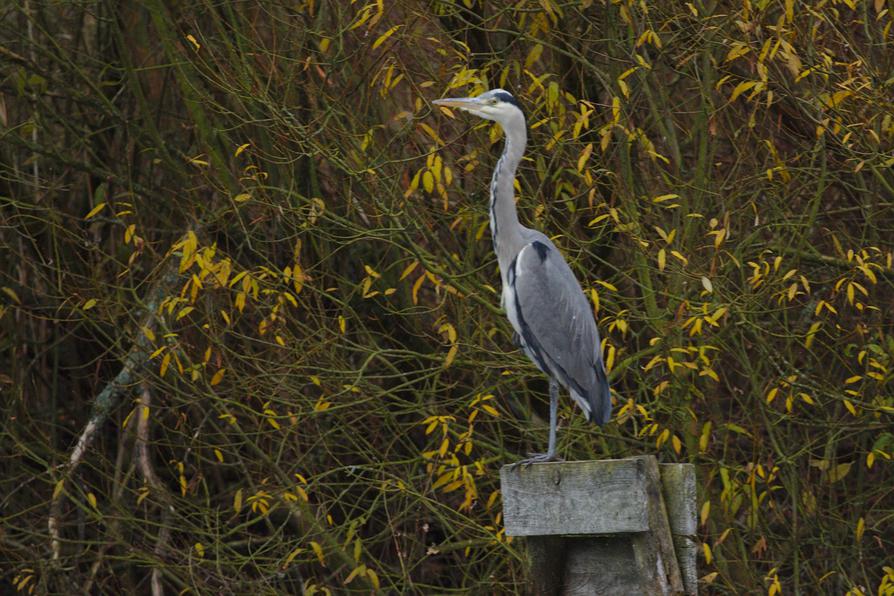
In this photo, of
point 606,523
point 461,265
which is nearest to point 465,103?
point 461,265

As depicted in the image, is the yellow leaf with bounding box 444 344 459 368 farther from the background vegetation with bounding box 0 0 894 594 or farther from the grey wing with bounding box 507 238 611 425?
the grey wing with bounding box 507 238 611 425

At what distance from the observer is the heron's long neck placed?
3869mm

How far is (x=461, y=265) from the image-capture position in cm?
500

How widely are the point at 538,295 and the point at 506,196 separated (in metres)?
0.32

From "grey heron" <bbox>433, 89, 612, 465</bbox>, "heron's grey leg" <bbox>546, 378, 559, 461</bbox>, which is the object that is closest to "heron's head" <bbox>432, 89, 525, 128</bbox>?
"grey heron" <bbox>433, 89, 612, 465</bbox>

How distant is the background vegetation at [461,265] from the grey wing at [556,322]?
0.47 metres

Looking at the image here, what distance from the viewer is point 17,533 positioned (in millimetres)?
6145

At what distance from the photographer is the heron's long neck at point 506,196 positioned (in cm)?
387

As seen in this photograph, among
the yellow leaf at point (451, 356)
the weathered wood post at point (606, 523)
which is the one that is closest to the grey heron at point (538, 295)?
the yellow leaf at point (451, 356)

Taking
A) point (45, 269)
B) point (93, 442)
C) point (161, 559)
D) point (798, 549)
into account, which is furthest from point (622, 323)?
point (45, 269)

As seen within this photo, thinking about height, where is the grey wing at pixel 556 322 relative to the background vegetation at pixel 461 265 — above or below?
above

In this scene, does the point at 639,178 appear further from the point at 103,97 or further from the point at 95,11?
the point at 95,11

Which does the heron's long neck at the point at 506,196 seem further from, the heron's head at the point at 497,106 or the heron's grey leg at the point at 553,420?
the heron's grey leg at the point at 553,420

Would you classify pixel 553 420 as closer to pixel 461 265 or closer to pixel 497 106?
pixel 497 106
